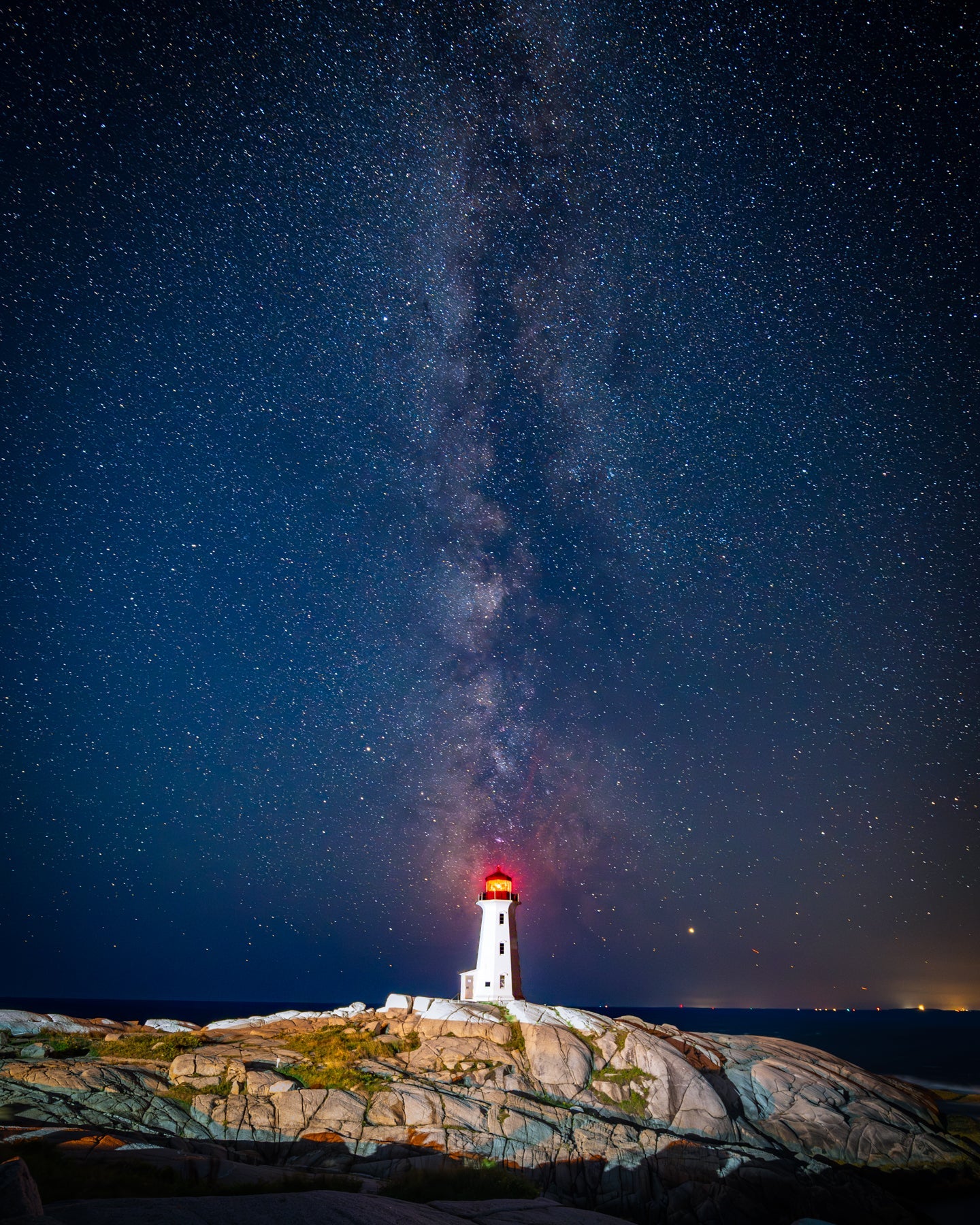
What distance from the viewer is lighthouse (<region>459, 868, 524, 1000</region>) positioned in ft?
153

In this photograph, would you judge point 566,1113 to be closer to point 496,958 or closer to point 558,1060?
point 558,1060

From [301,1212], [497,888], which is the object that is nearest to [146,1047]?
[497,888]

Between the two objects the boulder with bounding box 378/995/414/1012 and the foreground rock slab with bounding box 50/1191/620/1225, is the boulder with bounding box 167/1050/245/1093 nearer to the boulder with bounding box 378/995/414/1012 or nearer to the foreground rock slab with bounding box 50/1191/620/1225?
the boulder with bounding box 378/995/414/1012

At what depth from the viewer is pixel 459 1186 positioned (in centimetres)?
1977

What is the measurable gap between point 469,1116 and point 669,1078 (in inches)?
446

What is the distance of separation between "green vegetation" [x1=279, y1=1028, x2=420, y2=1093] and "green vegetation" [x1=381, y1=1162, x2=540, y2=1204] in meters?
6.74

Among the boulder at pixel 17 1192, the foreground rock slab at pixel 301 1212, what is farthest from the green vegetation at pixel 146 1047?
the boulder at pixel 17 1192

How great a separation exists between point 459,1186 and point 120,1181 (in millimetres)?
10307

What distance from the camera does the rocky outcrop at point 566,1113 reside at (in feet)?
77.5

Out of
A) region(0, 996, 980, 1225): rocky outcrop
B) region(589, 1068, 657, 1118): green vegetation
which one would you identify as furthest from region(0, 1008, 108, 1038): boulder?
region(589, 1068, 657, 1118): green vegetation

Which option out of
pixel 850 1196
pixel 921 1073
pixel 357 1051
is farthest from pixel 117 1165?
pixel 921 1073

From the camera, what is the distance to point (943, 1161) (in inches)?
1185

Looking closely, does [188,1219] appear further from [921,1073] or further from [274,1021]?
[921,1073]

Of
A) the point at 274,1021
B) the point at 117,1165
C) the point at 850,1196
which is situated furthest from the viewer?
the point at 274,1021
